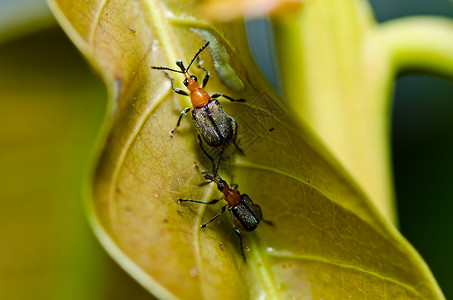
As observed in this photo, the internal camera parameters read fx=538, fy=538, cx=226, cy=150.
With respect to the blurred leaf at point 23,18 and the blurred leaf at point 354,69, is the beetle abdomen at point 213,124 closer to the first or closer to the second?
the blurred leaf at point 354,69

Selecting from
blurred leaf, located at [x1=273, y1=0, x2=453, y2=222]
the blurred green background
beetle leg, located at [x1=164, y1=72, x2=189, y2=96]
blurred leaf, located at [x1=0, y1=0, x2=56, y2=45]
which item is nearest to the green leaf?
beetle leg, located at [x1=164, y1=72, x2=189, y2=96]

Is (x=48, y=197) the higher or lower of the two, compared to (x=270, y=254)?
lower

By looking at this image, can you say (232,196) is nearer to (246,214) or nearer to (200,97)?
(246,214)

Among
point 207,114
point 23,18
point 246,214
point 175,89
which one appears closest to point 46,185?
point 23,18

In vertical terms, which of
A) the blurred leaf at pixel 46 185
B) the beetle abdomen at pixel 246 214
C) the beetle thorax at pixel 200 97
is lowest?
the blurred leaf at pixel 46 185

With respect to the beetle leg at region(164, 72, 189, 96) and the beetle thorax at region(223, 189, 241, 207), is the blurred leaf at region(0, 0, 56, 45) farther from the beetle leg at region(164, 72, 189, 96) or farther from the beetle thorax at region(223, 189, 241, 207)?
the beetle thorax at region(223, 189, 241, 207)

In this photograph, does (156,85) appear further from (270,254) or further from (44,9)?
(44,9)

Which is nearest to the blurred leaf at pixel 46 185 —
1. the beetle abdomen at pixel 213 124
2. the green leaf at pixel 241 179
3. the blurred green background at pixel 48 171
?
the blurred green background at pixel 48 171

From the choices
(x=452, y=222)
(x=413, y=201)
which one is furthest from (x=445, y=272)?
(x=413, y=201)
